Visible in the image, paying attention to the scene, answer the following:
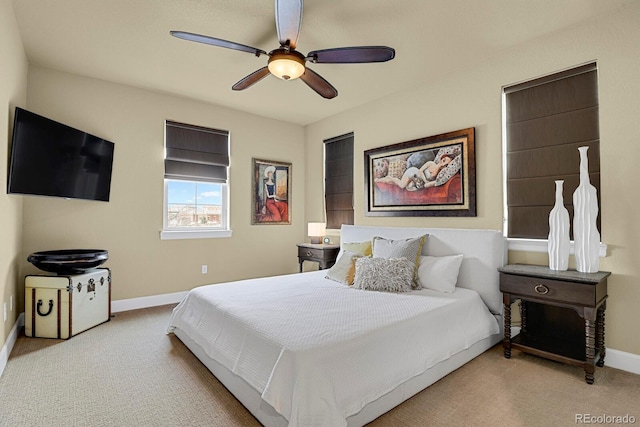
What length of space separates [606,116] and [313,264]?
4.06 m

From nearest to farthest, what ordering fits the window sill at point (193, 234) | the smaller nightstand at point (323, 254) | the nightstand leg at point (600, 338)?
the nightstand leg at point (600, 338)
the window sill at point (193, 234)
the smaller nightstand at point (323, 254)

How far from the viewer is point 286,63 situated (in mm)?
2414

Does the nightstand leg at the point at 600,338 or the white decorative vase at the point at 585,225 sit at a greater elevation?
the white decorative vase at the point at 585,225

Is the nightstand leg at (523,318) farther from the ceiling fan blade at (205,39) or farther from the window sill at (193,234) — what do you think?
the window sill at (193,234)

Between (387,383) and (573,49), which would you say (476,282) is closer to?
(387,383)

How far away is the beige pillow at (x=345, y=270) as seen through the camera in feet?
10.3

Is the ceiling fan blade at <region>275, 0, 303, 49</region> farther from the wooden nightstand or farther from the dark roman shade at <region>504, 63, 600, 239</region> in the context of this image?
the wooden nightstand

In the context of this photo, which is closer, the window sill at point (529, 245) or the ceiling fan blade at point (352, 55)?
the ceiling fan blade at point (352, 55)

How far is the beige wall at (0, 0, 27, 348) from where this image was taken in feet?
7.95

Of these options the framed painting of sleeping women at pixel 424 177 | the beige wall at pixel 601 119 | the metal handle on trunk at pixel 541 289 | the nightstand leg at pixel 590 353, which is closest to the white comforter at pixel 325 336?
the metal handle on trunk at pixel 541 289

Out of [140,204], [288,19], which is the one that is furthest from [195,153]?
[288,19]

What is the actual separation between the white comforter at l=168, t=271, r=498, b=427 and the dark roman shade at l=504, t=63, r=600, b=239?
101cm

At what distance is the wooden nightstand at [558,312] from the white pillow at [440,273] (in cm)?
37

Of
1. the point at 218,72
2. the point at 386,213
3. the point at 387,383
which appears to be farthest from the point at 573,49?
the point at 218,72
